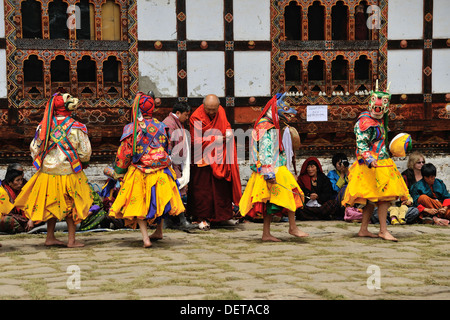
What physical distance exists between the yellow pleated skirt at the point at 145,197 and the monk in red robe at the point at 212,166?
1778 millimetres

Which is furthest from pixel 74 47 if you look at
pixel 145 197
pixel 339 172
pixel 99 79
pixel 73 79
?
pixel 339 172

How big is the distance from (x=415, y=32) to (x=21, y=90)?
20.5 feet

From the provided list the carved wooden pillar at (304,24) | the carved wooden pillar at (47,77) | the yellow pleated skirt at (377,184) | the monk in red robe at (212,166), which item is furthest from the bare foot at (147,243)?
the carved wooden pillar at (304,24)

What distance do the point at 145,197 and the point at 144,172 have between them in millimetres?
253

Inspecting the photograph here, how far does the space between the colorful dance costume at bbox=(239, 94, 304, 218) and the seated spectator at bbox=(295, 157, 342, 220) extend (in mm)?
2407

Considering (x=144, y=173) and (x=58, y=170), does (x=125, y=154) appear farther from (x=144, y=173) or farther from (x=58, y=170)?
(x=58, y=170)

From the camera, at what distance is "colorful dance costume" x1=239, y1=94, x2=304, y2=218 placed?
23.3ft

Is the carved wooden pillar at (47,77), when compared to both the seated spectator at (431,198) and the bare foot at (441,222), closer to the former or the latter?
the seated spectator at (431,198)

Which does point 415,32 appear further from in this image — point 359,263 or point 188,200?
point 359,263

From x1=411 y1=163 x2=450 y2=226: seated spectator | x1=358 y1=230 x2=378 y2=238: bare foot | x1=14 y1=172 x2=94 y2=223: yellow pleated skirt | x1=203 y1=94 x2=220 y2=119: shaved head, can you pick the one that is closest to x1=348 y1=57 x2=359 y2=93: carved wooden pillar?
x1=411 y1=163 x2=450 y2=226: seated spectator

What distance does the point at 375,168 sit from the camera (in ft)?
24.6

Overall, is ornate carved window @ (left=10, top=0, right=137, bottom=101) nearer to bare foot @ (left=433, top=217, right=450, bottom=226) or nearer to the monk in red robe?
the monk in red robe

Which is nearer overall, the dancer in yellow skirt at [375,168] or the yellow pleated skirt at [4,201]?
the yellow pleated skirt at [4,201]

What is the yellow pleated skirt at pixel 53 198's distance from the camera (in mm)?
6926
